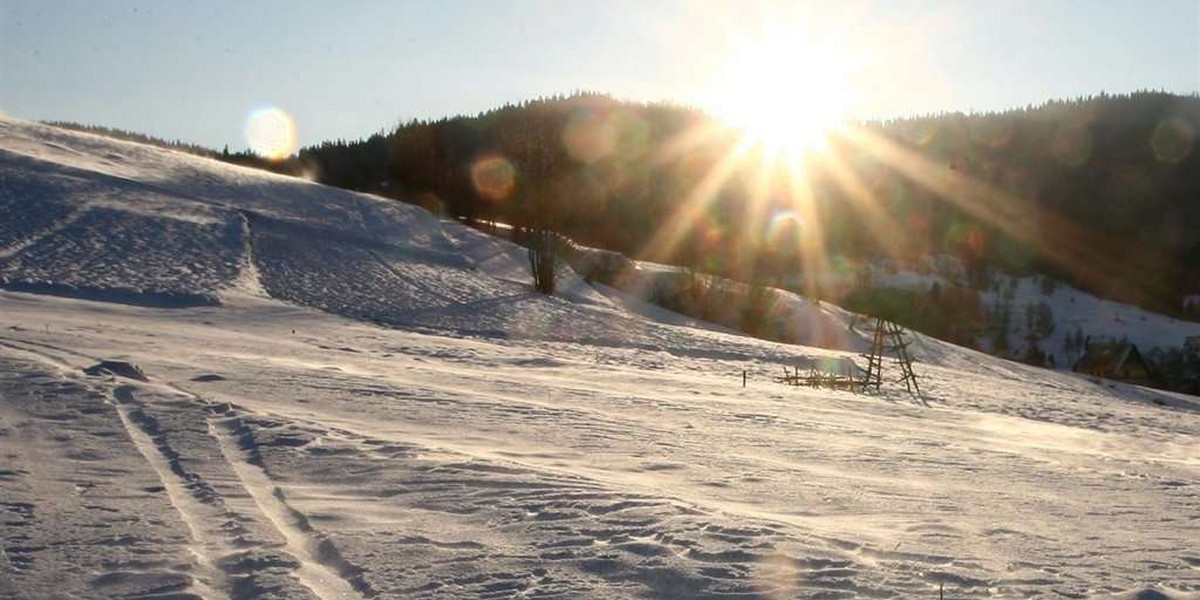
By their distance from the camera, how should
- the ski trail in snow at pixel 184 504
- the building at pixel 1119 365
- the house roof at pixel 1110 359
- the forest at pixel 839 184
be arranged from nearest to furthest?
the ski trail in snow at pixel 184 504
the building at pixel 1119 365
the house roof at pixel 1110 359
the forest at pixel 839 184

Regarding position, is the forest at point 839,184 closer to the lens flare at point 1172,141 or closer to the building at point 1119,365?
the lens flare at point 1172,141

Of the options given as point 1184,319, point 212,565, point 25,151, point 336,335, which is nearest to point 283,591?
point 212,565

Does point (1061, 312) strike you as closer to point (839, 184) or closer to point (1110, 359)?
point (1110, 359)

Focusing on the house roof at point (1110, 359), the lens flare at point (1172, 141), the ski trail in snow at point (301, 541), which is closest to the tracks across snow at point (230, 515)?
the ski trail in snow at point (301, 541)

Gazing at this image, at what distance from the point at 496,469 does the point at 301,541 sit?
1.69 metres

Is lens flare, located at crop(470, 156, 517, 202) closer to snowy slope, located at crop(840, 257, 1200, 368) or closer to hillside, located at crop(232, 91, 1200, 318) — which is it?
hillside, located at crop(232, 91, 1200, 318)

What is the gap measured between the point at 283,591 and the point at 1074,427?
1177cm

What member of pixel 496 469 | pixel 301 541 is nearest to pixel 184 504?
pixel 301 541

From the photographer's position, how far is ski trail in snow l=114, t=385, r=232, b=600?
14.1 ft

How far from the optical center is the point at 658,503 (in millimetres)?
5738

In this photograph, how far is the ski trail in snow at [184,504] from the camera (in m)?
4.29

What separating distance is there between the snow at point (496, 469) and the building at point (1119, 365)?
1789cm

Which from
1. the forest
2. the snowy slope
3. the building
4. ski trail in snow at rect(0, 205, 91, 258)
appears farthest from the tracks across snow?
the snowy slope

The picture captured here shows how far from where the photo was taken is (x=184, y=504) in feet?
17.3
